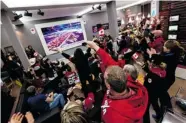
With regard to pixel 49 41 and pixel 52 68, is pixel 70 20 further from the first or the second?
pixel 52 68


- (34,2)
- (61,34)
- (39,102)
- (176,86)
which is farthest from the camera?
(61,34)

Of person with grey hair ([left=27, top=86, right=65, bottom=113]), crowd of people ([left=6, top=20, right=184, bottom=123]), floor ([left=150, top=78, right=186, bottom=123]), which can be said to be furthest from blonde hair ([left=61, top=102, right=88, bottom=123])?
floor ([left=150, top=78, right=186, bottom=123])

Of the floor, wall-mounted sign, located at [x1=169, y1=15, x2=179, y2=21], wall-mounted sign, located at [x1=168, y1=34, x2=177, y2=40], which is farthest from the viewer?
wall-mounted sign, located at [x1=168, y1=34, x2=177, y2=40]

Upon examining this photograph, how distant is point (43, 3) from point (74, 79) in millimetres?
2809

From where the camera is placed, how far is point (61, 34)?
9430mm

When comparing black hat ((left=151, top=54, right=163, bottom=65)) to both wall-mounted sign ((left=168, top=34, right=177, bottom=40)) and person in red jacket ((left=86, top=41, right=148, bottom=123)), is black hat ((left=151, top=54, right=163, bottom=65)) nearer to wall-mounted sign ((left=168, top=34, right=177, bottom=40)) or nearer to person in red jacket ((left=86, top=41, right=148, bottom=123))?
person in red jacket ((left=86, top=41, right=148, bottom=123))

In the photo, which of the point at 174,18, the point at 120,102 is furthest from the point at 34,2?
the point at 174,18

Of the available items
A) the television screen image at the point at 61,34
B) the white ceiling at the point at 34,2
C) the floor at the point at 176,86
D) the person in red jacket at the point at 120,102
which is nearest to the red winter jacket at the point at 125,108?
the person in red jacket at the point at 120,102

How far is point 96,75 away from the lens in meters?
3.57

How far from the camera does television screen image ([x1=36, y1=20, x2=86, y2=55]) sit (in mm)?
8711

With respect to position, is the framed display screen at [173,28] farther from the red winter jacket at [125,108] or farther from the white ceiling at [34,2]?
the red winter jacket at [125,108]

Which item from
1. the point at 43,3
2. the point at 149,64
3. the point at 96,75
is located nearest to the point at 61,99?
the point at 96,75

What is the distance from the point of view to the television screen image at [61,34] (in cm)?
871

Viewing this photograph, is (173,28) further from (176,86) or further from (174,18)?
(176,86)
